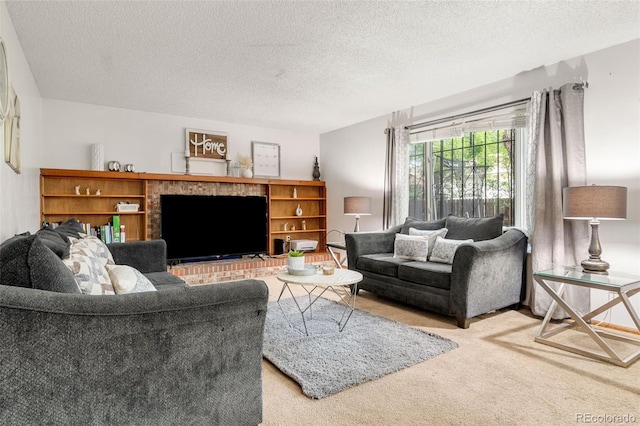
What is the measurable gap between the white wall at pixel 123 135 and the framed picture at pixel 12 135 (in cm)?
201

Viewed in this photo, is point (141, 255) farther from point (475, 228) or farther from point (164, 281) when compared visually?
point (475, 228)

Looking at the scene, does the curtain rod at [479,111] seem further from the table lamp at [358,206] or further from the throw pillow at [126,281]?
the throw pillow at [126,281]

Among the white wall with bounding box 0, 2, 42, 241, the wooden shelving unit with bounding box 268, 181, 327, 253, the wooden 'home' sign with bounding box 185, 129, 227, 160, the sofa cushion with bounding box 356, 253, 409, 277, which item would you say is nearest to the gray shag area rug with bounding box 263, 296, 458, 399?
the sofa cushion with bounding box 356, 253, 409, 277

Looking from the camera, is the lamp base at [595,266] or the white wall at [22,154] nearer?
the white wall at [22,154]

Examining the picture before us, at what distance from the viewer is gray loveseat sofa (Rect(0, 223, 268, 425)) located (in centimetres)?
102

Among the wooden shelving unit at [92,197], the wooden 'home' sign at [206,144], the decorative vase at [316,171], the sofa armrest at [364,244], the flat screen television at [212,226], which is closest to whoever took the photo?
the sofa armrest at [364,244]

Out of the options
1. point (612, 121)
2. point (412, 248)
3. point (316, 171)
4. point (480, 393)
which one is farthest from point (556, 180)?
point (316, 171)

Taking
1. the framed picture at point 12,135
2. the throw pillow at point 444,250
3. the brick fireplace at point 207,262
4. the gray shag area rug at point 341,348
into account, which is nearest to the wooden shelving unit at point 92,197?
the brick fireplace at point 207,262

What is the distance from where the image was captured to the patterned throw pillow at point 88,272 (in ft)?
4.84

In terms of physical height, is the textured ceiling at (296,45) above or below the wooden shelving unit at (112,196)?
above

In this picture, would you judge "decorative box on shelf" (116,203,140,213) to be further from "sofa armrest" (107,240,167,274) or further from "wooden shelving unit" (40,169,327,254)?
"sofa armrest" (107,240,167,274)

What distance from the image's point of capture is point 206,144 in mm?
5367

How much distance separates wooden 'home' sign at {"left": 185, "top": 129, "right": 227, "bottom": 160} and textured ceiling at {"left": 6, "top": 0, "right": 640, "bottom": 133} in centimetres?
89

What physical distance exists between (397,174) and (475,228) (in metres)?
1.48
